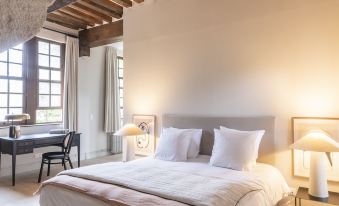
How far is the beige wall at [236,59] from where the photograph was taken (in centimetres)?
287

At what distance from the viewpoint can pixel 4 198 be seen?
3418mm

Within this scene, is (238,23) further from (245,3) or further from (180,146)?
(180,146)

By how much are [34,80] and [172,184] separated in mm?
3898

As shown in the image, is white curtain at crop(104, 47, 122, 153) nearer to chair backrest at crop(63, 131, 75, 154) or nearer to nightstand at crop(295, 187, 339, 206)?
chair backrest at crop(63, 131, 75, 154)

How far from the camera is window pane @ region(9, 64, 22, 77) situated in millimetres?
4562

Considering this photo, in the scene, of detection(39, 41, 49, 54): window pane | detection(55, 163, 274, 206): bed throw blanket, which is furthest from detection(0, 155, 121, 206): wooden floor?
detection(39, 41, 49, 54): window pane

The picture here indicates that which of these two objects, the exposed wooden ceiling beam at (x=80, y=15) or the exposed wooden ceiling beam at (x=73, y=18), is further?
the exposed wooden ceiling beam at (x=73, y=18)

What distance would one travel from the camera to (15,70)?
15.2 feet

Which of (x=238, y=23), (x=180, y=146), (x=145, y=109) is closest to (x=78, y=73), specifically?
(x=145, y=109)

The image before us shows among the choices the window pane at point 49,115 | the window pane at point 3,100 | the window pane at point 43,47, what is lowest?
the window pane at point 49,115

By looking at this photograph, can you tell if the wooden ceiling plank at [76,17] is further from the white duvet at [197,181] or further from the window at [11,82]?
the white duvet at [197,181]

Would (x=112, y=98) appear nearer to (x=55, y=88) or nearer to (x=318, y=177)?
(x=55, y=88)

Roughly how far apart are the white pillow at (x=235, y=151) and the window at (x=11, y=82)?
12.2 ft

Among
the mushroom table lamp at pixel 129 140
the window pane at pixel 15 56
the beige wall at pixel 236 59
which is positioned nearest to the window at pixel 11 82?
the window pane at pixel 15 56
